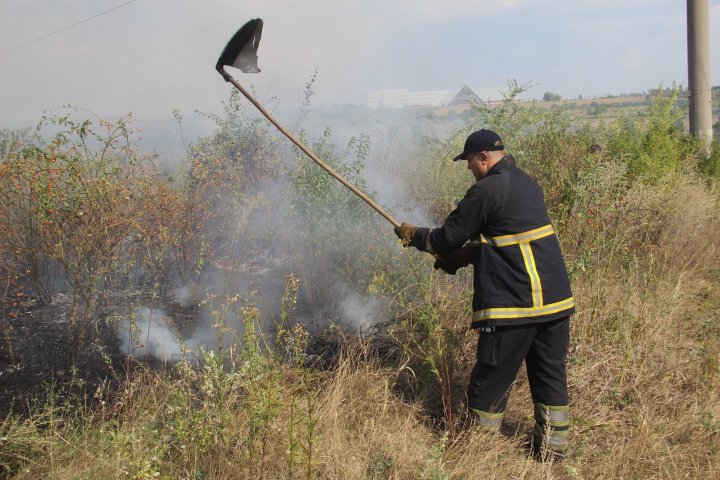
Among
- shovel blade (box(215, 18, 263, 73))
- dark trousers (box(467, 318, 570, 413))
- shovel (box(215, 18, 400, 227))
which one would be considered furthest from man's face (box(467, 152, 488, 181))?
shovel blade (box(215, 18, 263, 73))

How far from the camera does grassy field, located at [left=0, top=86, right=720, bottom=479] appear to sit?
2900 mm

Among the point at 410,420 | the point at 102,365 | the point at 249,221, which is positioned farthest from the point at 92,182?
the point at 410,420

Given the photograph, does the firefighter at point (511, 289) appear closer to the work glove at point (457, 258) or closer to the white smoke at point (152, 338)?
the work glove at point (457, 258)

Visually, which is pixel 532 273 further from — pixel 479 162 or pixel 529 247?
pixel 479 162

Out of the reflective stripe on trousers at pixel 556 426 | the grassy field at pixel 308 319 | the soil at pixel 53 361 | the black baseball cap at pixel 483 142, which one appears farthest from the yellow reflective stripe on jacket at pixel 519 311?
the soil at pixel 53 361

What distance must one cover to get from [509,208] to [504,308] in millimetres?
547

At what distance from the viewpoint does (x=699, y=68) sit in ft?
32.9

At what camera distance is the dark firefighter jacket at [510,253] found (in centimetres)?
306

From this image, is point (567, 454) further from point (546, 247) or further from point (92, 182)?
point (92, 182)

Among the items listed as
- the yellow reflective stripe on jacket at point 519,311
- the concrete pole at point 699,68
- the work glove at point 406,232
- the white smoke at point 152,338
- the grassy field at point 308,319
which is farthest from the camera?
the concrete pole at point 699,68

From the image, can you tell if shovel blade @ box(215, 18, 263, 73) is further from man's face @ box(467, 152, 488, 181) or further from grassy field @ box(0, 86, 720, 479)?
man's face @ box(467, 152, 488, 181)

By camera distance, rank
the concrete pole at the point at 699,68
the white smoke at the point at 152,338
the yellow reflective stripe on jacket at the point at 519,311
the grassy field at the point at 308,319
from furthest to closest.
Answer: the concrete pole at the point at 699,68, the white smoke at the point at 152,338, the yellow reflective stripe on jacket at the point at 519,311, the grassy field at the point at 308,319

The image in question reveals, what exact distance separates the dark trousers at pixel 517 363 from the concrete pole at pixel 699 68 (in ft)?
27.8

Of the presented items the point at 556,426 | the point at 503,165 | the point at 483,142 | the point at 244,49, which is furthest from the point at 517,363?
the point at 244,49
